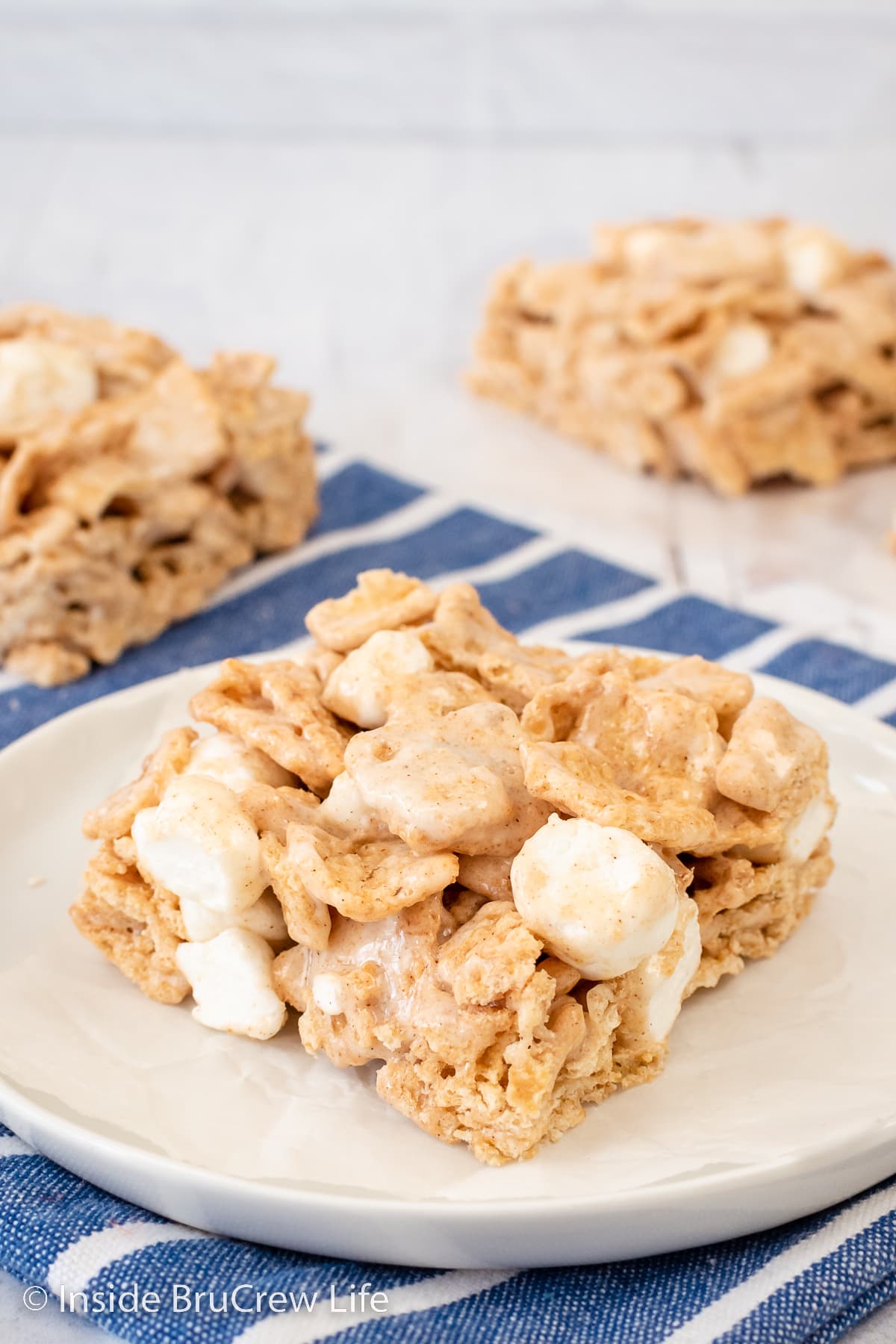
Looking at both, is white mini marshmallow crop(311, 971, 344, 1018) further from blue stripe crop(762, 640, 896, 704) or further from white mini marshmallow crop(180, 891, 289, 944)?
blue stripe crop(762, 640, 896, 704)

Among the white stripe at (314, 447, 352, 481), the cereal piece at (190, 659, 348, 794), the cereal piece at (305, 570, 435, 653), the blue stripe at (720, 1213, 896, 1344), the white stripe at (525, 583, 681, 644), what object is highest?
the cereal piece at (305, 570, 435, 653)

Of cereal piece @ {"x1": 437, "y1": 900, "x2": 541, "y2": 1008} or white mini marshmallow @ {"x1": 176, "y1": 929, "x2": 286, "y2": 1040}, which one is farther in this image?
white mini marshmallow @ {"x1": 176, "y1": 929, "x2": 286, "y2": 1040}

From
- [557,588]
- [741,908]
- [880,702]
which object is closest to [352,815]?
[741,908]

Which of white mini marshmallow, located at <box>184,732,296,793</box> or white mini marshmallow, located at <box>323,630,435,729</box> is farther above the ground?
white mini marshmallow, located at <box>323,630,435,729</box>

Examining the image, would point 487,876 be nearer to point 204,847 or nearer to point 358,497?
point 204,847

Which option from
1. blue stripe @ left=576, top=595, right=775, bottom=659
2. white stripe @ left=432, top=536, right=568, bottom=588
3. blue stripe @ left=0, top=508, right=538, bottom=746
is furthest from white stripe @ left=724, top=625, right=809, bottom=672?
blue stripe @ left=0, top=508, right=538, bottom=746

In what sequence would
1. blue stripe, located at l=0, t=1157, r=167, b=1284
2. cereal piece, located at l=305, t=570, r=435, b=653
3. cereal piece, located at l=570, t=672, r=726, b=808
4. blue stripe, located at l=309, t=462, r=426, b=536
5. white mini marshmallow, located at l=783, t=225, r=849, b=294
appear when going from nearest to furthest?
blue stripe, located at l=0, t=1157, r=167, b=1284, cereal piece, located at l=570, t=672, r=726, b=808, cereal piece, located at l=305, t=570, r=435, b=653, blue stripe, located at l=309, t=462, r=426, b=536, white mini marshmallow, located at l=783, t=225, r=849, b=294

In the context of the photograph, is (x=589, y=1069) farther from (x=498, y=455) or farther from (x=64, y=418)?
(x=498, y=455)
